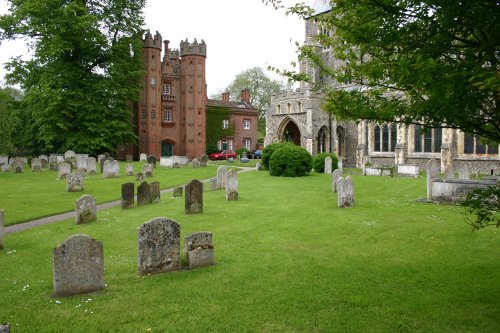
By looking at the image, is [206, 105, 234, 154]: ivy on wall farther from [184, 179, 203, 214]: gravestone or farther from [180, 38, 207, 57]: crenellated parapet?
[184, 179, 203, 214]: gravestone

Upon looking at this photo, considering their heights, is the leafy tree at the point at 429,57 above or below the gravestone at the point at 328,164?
above

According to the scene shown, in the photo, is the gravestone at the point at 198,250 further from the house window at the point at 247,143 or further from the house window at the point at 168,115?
the house window at the point at 247,143

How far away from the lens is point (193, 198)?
12.8 metres

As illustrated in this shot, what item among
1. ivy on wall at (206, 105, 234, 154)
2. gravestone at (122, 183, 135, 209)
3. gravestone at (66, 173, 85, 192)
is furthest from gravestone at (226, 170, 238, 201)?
ivy on wall at (206, 105, 234, 154)

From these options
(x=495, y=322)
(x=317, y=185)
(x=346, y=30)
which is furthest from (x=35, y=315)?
(x=317, y=185)

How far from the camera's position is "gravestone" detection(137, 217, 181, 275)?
713 cm

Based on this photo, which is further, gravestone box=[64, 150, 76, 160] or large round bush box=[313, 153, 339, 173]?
gravestone box=[64, 150, 76, 160]

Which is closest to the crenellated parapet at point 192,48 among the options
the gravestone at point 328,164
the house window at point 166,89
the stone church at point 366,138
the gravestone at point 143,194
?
the house window at point 166,89

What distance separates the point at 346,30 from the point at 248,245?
533 cm

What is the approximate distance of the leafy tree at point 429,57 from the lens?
3818 millimetres

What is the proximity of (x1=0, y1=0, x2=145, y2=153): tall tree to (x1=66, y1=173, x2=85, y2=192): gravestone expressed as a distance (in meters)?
18.6

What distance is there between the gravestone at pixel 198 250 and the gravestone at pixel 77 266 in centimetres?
157

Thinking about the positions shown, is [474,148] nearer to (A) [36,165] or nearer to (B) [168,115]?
(A) [36,165]

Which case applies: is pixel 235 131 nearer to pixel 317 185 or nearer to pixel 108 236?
pixel 317 185
